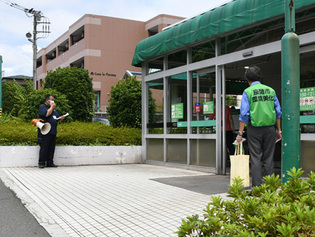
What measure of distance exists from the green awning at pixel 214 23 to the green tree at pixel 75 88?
236 inches

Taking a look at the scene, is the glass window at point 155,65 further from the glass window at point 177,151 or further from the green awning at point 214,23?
the glass window at point 177,151

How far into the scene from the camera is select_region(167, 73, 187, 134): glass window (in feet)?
32.4

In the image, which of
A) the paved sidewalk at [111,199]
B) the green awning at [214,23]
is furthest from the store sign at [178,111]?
the paved sidewalk at [111,199]

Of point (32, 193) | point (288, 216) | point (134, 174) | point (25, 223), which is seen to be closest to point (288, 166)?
point (288, 216)

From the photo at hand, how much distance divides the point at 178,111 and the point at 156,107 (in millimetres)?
1252

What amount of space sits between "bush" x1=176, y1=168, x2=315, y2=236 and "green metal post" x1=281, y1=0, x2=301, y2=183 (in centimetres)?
94

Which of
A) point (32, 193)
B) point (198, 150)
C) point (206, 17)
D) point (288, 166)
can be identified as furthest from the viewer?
point (198, 150)

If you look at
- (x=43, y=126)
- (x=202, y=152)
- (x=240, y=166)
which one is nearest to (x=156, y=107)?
(x=202, y=152)

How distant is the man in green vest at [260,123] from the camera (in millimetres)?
5332

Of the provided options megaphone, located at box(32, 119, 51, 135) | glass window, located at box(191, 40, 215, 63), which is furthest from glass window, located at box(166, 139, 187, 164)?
megaphone, located at box(32, 119, 51, 135)

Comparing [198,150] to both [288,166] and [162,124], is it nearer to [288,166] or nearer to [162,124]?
[162,124]

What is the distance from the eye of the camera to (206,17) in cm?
847

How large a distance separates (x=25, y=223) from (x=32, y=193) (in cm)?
181

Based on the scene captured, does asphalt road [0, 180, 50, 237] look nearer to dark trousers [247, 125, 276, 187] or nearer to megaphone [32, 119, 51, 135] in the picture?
dark trousers [247, 125, 276, 187]
